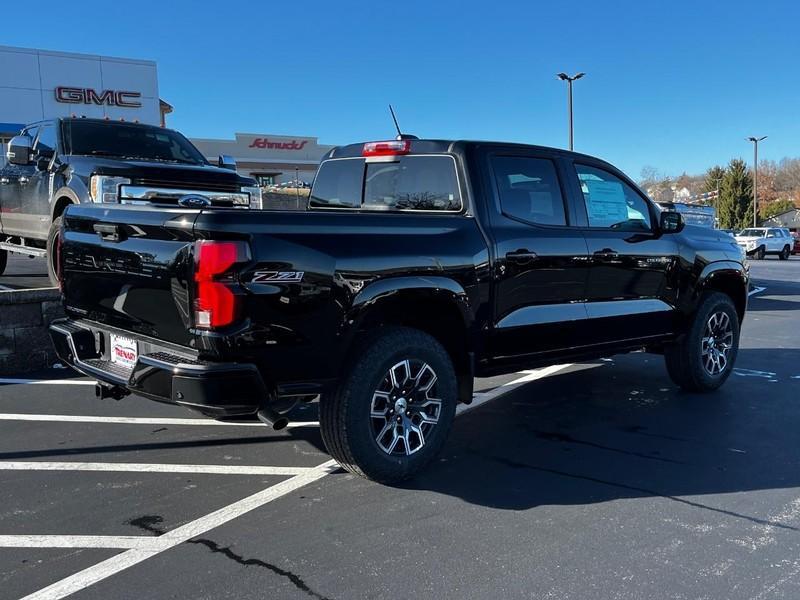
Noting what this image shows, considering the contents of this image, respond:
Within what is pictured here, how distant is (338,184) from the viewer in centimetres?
536

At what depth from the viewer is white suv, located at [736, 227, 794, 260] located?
116 feet

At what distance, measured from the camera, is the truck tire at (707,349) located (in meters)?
6.03

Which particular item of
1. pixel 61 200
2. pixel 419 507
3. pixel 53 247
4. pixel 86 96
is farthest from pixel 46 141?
pixel 86 96

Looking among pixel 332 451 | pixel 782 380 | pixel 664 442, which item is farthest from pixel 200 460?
pixel 782 380

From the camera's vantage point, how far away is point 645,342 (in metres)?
5.65

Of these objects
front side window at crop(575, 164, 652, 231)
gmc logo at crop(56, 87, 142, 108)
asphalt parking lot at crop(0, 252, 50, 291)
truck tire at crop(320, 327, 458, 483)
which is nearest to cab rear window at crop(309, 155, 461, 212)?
truck tire at crop(320, 327, 458, 483)

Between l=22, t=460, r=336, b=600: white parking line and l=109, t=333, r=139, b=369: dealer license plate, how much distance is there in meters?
0.94

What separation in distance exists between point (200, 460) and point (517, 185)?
9.15 ft

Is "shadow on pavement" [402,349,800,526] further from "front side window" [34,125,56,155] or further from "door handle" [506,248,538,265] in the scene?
"front side window" [34,125,56,155]

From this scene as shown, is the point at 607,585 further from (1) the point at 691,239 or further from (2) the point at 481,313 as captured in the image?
(1) the point at 691,239

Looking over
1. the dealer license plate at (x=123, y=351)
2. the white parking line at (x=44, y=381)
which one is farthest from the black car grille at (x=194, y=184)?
the dealer license plate at (x=123, y=351)

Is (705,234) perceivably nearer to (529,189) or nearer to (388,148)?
(529,189)

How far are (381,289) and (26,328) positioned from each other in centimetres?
477

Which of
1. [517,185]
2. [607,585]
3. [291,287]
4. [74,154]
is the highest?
→ [74,154]
